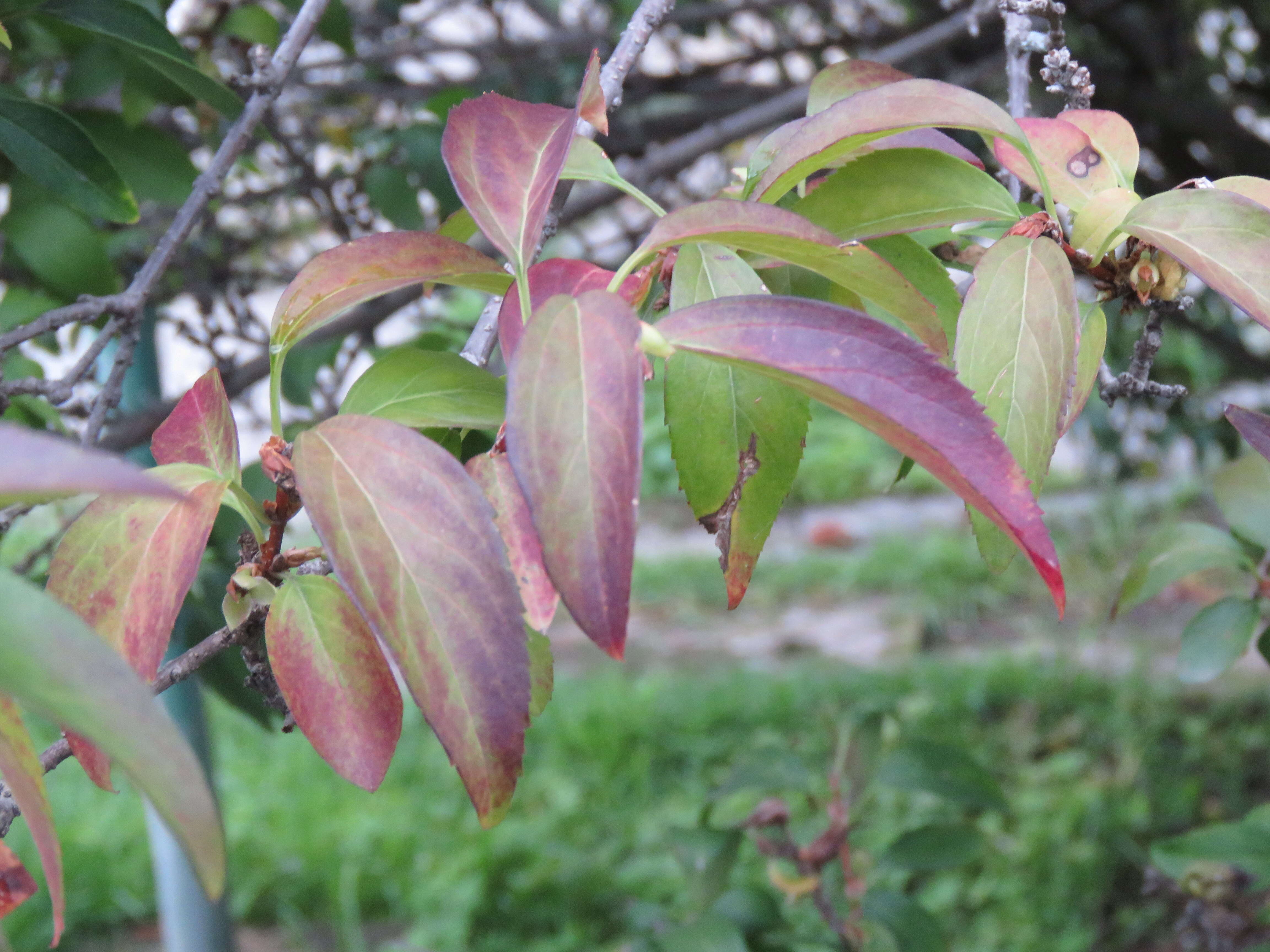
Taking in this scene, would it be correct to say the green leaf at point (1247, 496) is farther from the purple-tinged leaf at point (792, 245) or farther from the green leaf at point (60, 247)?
the green leaf at point (60, 247)

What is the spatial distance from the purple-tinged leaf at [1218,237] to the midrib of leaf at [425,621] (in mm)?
274

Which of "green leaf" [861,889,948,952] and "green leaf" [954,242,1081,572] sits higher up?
"green leaf" [954,242,1081,572]

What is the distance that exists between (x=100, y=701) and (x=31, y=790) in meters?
0.09

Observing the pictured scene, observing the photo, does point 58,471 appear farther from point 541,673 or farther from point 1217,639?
point 1217,639

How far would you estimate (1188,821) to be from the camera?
2.13m

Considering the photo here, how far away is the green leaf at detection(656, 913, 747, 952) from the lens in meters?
0.84

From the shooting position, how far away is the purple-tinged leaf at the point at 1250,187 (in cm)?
42

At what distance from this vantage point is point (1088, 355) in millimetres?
423

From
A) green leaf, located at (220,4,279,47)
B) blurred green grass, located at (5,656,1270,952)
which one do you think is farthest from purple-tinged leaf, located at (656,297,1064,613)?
blurred green grass, located at (5,656,1270,952)

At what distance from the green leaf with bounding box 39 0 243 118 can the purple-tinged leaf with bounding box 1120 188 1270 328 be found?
542mm

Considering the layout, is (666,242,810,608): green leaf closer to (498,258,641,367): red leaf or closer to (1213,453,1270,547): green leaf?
(498,258,641,367): red leaf

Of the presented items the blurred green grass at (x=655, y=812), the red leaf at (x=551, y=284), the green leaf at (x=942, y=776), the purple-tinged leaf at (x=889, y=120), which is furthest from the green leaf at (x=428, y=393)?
the blurred green grass at (x=655, y=812)

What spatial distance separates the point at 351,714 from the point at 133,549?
9 cm

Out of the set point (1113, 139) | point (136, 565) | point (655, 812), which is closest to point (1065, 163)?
point (1113, 139)
